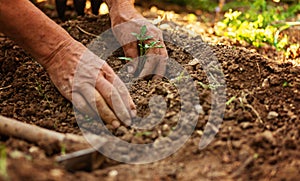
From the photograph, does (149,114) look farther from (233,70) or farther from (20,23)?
(20,23)

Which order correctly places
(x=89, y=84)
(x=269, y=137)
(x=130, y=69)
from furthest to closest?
(x=130, y=69), (x=89, y=84), (x=269, y=137)

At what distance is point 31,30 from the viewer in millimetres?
1999

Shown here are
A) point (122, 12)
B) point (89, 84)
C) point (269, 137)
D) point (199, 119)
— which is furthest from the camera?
point (122, 12)

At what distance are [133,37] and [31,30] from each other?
58 centimetres

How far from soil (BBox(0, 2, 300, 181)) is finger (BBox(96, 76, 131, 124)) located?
2.6 inches

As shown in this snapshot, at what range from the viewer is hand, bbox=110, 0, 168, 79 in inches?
86.3

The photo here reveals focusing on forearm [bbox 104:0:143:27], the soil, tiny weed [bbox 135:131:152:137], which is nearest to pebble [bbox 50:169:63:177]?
the soil

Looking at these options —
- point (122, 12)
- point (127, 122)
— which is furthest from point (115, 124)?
point (122, 12)

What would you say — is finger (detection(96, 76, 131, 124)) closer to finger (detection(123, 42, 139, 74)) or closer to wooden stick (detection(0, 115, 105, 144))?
wooden stick (detection(0, 115, 105, 144))

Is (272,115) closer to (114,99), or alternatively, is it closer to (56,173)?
(114,99)

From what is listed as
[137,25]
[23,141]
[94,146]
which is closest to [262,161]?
[94,146]

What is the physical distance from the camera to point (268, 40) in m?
2.70

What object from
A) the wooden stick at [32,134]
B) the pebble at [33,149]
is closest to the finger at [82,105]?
the wooden stick at [32,134]

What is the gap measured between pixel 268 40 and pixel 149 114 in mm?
1212
